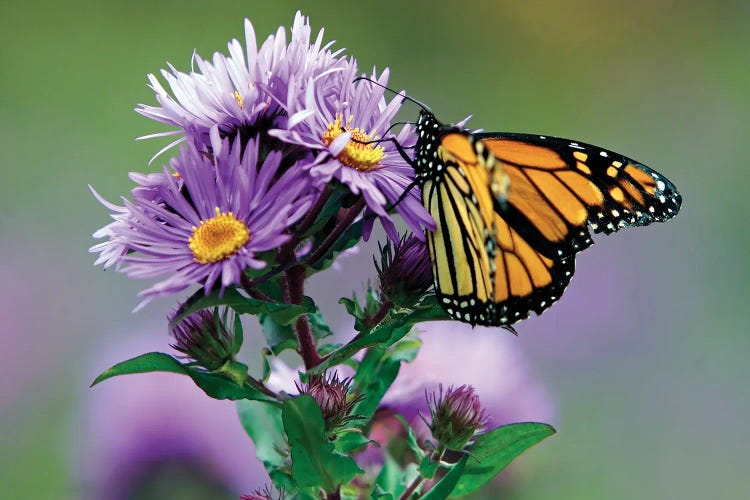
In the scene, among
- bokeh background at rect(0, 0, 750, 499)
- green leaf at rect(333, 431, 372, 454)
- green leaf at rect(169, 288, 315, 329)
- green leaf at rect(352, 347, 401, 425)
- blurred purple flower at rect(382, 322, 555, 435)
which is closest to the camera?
green leaf at rect(169, 288, 315, 329)

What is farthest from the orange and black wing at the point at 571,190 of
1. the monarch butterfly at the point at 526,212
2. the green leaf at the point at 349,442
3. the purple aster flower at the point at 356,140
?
the green leaf at the point at 349,442

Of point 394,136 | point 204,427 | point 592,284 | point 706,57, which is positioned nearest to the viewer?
point 394,136

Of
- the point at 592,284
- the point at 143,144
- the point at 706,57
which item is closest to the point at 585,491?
the point at 592,284

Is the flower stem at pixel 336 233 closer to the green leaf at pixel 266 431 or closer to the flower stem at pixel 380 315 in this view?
the flower stem at pixel 380 315

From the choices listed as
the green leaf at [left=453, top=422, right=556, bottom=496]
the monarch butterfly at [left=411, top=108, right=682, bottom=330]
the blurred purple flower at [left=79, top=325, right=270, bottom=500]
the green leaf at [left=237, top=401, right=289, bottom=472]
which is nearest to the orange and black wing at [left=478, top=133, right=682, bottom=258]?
the monarch butterfly at [left=411, top=108, right=682, bottom=330]

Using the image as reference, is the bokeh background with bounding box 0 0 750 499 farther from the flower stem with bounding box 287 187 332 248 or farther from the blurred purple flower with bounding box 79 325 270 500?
the flower stem with bounding box 287 187 332 248

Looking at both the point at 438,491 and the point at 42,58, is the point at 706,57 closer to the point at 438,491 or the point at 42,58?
the point at 42,58
